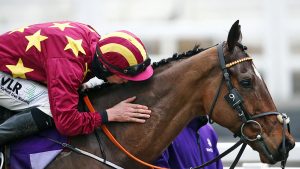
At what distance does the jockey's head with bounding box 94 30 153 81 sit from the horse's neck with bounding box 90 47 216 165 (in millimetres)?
177

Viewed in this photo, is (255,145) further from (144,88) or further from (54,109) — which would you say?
(54,109)

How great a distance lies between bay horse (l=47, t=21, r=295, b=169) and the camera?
4.83 m

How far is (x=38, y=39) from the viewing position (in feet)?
15.9

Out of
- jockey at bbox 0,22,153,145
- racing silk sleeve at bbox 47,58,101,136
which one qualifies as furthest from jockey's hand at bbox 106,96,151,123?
racing silk sleeve at bbox 47,58,101,136

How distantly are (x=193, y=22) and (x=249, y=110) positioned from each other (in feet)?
25.9

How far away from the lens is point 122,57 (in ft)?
15.9

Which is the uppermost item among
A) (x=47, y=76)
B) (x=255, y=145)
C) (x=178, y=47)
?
(x=47, y=76)

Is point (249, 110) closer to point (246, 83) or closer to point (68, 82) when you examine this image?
point (246, 83)

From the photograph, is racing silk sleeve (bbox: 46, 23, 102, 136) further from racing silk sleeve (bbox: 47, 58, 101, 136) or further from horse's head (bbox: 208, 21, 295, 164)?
horse's head (bbox: 208, 21, 295, 164)

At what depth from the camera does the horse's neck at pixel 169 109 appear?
493cm

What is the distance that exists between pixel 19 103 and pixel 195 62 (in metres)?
1.11

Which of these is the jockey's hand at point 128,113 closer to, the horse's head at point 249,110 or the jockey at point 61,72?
the jockey at point 61,72

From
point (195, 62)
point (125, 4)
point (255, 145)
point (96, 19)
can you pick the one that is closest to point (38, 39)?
point (195, 62)

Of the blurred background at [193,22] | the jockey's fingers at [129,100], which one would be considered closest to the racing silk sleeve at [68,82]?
the jockey's fingers at [129,100]
